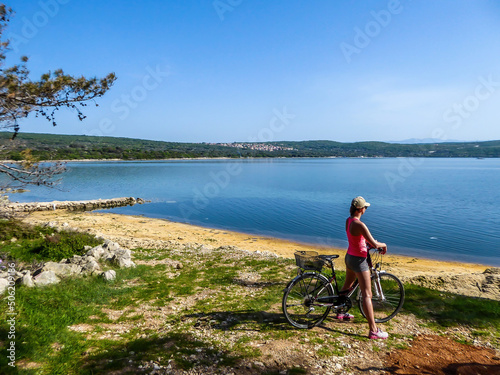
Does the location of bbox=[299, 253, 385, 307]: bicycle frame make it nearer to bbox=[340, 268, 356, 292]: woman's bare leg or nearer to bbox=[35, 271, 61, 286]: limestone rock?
bbox=[340, 268, 356, 292]: woman's bare leg

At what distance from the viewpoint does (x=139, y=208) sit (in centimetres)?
3988

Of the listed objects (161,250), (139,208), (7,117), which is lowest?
(139,208)

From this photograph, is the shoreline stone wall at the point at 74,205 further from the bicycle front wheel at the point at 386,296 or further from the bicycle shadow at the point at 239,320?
the bicycle front wheel at the point at 386,296

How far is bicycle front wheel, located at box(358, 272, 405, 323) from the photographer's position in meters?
6.27

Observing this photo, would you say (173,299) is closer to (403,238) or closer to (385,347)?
(385,347)

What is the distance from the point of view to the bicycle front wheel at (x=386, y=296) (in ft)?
20.6

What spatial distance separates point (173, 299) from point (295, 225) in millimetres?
21909

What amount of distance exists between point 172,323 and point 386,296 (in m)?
4.78

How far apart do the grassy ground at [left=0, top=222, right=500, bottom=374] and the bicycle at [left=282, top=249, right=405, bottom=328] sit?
0.34m

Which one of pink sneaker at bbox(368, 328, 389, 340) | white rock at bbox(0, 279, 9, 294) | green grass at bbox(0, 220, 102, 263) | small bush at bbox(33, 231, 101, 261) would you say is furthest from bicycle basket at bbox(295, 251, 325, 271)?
small bush at bbox(33, 231, 101, 261)

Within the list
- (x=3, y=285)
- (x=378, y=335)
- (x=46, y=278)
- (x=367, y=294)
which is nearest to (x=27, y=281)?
(x=46, y=278)

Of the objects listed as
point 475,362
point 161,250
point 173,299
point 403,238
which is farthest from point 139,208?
point 475,362

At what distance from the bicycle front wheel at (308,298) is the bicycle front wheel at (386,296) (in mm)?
767

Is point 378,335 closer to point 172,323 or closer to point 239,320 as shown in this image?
point 239,320
